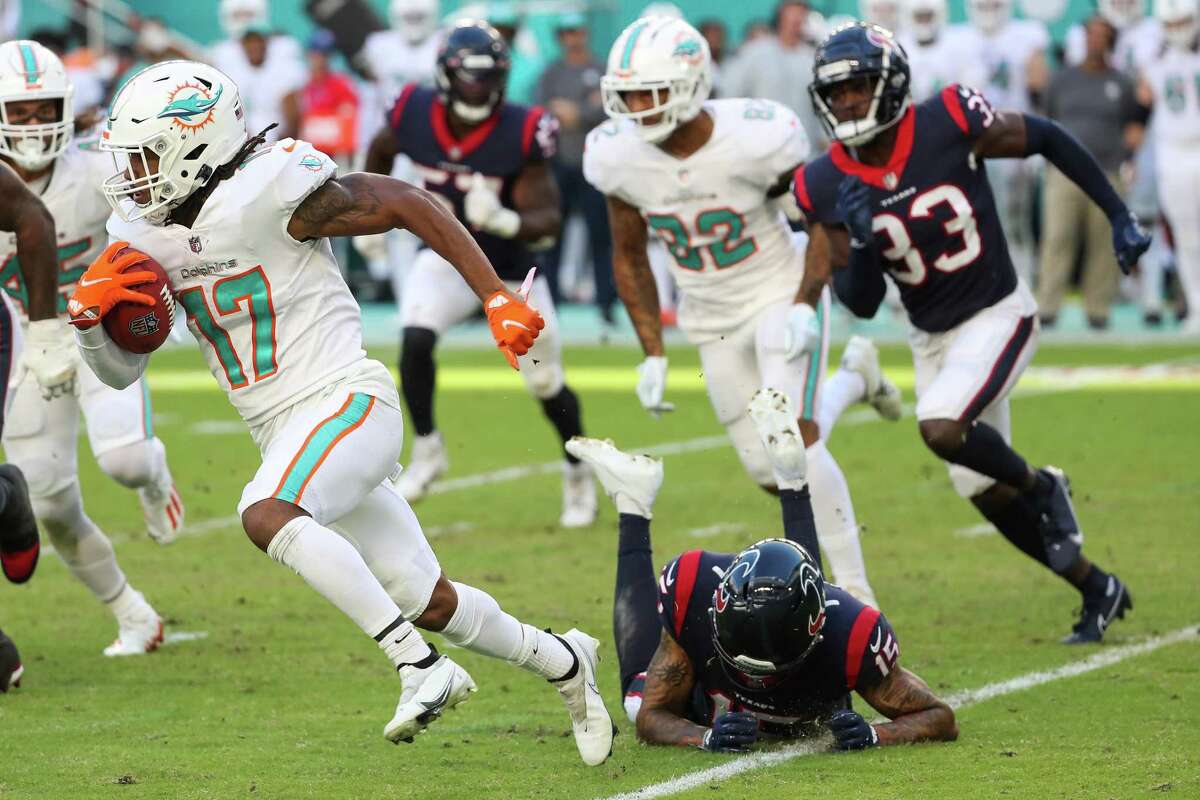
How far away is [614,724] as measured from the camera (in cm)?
501

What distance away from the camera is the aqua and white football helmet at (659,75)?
6.31 metres

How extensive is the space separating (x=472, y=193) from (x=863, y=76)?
247 centimetres

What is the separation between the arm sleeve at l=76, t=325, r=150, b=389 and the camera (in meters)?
4.53

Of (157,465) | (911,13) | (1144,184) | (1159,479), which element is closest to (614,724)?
(157,465)

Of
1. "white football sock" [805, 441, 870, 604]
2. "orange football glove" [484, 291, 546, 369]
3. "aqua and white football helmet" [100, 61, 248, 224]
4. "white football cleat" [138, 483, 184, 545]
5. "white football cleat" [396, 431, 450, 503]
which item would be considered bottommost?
"white football cleat" [396, 431, 450, 503]

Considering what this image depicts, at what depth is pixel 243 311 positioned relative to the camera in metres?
4.59

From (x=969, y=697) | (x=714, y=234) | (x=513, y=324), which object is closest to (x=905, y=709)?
(x=969, y=697)

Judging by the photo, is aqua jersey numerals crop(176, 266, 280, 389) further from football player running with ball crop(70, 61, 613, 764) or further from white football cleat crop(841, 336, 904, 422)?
white football cleat crop(841, 336, 904, 422)

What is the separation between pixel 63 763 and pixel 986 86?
10.6 m

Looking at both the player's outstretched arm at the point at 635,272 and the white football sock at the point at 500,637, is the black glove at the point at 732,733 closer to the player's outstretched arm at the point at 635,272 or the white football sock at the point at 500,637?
the white football sock at the point at 500,637

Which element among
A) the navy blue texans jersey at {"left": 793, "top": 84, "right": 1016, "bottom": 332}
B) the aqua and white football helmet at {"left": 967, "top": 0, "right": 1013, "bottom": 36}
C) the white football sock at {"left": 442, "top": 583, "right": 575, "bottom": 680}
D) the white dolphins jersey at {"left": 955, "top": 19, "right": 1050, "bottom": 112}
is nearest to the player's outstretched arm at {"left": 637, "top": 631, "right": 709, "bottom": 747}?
the white football sock at {"left": 442, "top": 583, "right": 575, "bottom": 680}

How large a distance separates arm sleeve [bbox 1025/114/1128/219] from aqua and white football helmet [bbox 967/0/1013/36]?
27.6 ft

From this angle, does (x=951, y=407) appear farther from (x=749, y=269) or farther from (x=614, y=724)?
(x=614, y=724)

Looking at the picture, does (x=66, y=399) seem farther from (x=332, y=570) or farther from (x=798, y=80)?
(x=798, y=80)
